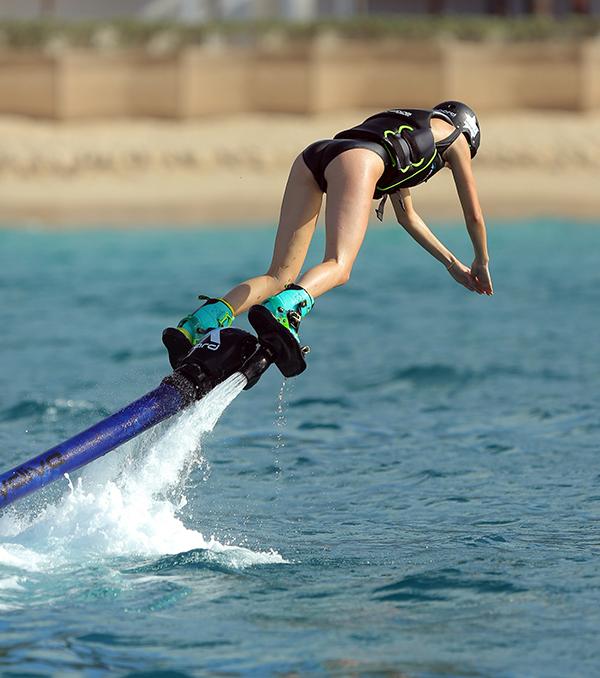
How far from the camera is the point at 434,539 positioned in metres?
7.97

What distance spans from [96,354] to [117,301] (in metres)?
3.88


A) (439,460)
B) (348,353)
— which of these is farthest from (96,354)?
(439,460)

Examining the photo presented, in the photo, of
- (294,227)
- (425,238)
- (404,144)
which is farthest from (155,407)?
(425,238)

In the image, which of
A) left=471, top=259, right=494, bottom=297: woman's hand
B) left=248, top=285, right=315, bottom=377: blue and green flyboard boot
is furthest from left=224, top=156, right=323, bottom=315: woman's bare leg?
left=471, top=259, right=494, bottom=297: woman's hand

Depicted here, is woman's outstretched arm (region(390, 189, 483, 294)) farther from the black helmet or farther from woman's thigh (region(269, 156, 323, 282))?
woman's thigh (region(269, 156, 323, 282))

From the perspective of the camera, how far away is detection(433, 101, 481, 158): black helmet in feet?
26.9

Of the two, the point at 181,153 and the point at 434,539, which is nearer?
the point at 434,539

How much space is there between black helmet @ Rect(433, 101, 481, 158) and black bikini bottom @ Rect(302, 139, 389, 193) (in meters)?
0.57

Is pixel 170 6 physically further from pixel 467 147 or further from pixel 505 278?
pixel 467 147

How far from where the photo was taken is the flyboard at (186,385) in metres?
7.02

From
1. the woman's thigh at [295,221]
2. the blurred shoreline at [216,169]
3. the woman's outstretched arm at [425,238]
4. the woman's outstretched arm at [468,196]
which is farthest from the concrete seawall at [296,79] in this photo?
the woman's thigh at [295,221]

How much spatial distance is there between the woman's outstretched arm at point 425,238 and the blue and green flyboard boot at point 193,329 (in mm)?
1294

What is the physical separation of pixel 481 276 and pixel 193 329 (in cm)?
171

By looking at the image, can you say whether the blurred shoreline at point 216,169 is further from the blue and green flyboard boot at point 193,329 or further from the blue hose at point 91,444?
the blue hose at point 91,444
